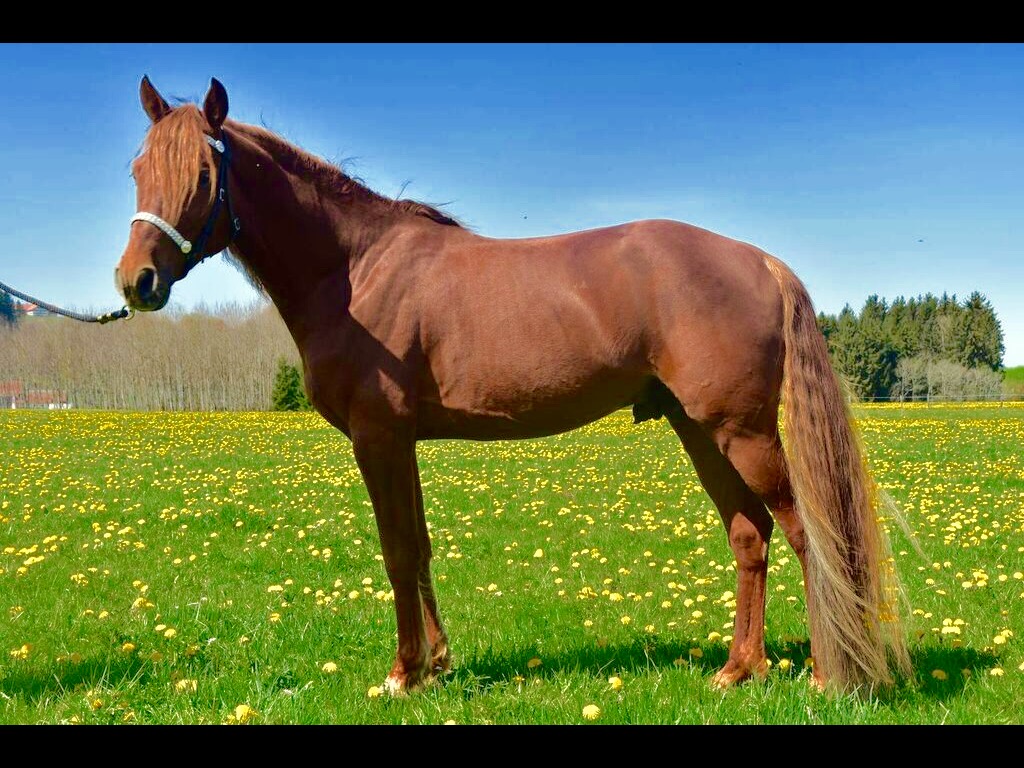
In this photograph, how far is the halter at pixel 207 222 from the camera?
3660 mm

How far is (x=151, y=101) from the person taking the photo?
3916 millimetres

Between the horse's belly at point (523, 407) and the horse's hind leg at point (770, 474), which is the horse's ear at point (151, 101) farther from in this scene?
the horse's hind leg at point (770, 474)

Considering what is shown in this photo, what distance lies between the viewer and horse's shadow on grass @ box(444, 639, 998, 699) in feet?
14.0

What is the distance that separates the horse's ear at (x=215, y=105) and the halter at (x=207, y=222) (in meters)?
0.10

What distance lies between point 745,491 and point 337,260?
287cm

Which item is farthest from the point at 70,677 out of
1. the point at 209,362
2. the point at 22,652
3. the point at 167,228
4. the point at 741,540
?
the point at 209,362

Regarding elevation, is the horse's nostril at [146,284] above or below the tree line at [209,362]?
below

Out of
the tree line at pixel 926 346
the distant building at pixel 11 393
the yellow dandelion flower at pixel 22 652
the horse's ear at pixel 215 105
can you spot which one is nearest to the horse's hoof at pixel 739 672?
the horse's ear at pixel 215 105

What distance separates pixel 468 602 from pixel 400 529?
94.1 inches

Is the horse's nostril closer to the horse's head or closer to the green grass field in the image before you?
the horse's head

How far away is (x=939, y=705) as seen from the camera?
12.8 feet

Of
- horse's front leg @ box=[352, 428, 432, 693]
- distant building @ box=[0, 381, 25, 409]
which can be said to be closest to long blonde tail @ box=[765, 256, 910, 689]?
horse's front leg @ box=[352, 428, 432, 693]
